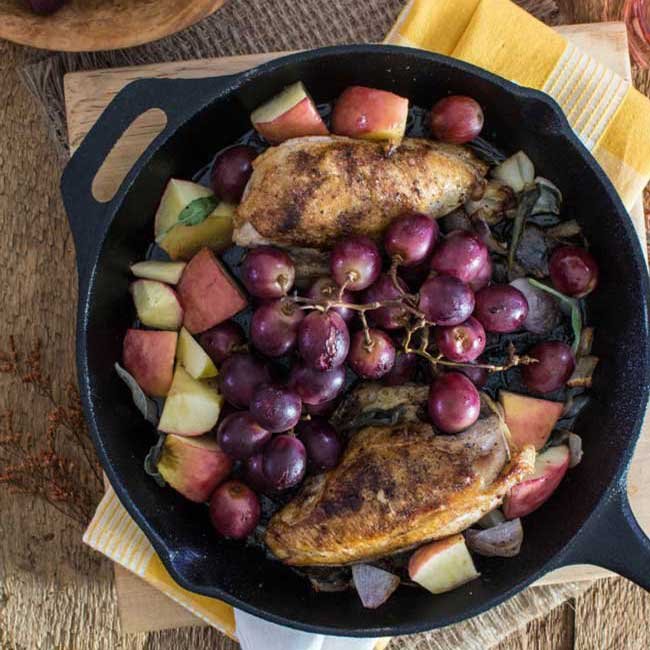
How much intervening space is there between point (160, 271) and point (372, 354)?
1.44 feet

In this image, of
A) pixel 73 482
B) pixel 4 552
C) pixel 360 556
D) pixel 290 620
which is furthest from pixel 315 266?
pixel 4 552

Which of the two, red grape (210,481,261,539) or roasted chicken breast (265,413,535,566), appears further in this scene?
red grape (210,481,261,539)

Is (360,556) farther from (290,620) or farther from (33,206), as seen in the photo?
(33,206)

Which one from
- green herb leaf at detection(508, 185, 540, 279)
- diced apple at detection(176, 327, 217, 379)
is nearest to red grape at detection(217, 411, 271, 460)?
diced apple at detection(176, 327, 217, 379)

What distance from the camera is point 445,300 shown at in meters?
1.40

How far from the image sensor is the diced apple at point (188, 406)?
155 cm

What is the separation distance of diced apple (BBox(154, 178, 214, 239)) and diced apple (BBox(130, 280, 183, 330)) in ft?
0.36

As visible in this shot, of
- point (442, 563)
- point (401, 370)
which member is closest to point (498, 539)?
point (442, 563)

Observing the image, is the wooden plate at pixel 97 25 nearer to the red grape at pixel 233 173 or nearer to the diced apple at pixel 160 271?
the red grape at pixel 233 173

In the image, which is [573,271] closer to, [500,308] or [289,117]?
[500,308]

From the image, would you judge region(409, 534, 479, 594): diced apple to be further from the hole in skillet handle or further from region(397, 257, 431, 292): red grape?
the hole in skillet handle

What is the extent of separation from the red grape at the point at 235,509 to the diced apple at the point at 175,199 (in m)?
0.49

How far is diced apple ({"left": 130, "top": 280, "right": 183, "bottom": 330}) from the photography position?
1.57 meters

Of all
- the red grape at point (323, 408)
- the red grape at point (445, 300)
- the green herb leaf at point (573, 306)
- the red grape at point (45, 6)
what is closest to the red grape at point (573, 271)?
the green herb leaf at point (573, 306)
